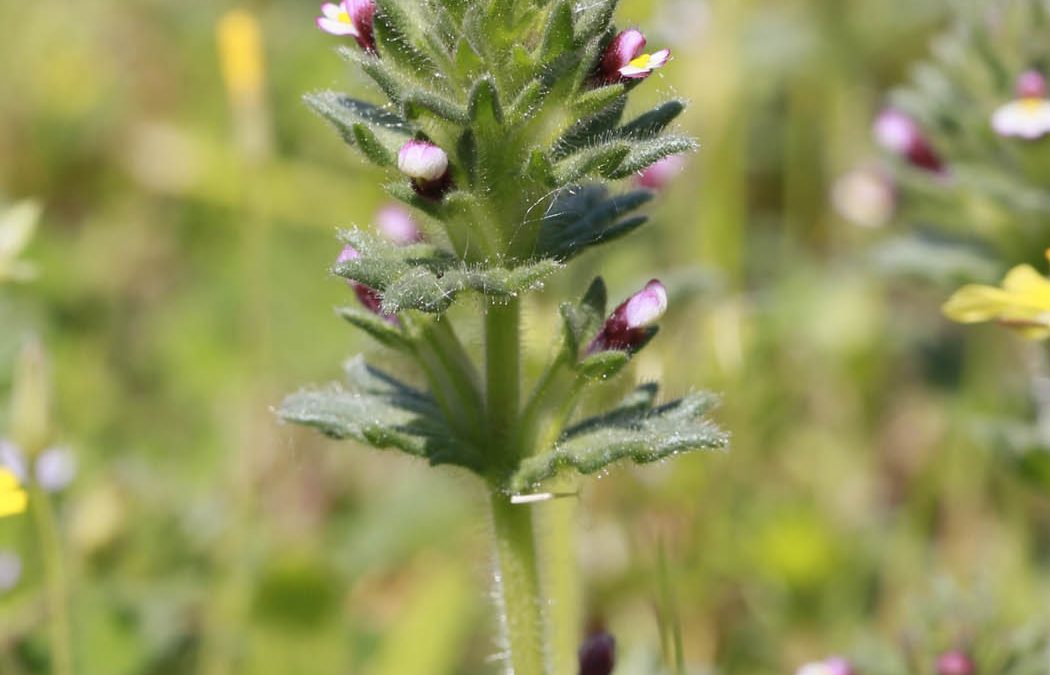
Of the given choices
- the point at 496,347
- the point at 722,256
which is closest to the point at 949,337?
the point at 722,256

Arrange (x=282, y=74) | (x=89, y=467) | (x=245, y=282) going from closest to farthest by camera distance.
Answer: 1. (x=89, y=467)
2. (x=245, y=282)
3. (x=282, y=74)

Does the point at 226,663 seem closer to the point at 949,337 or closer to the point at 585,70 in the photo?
the point at 585,70

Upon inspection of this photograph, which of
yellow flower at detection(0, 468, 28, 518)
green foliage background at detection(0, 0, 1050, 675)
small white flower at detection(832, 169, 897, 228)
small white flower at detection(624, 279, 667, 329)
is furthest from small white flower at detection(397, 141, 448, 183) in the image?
small white flower at detection(832, 169, 897, 228)

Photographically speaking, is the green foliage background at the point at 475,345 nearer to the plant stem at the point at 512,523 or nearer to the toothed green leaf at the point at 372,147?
the plant stem at the point at 512,523

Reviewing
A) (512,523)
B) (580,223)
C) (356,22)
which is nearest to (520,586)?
(512,523)

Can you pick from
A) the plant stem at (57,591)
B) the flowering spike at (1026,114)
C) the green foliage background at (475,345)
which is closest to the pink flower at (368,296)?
the green foliage background at (475,345)

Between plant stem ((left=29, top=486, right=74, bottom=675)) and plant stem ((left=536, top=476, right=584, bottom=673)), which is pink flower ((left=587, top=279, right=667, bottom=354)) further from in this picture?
plant stem ((left=29, top=486, right=74, bottom=675))
